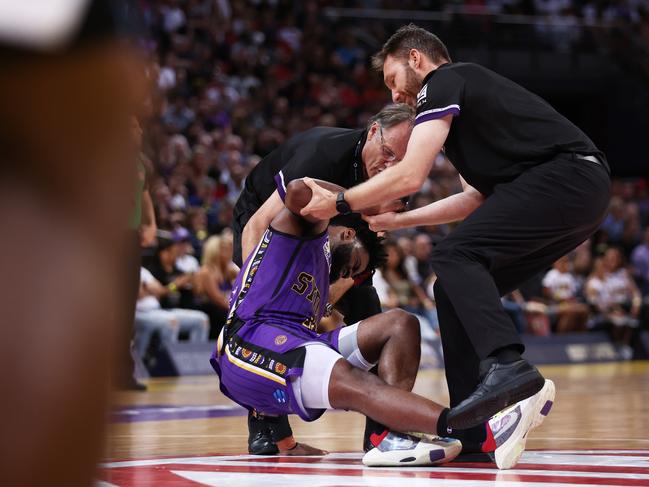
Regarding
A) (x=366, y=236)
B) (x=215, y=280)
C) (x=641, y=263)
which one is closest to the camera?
(x=366, y=236)

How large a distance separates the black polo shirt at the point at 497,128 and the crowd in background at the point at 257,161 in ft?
23.2

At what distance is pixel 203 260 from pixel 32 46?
35.3 ft

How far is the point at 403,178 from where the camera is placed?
3.95 metres

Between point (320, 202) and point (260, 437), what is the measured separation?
112cm

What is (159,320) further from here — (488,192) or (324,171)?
(488,192)

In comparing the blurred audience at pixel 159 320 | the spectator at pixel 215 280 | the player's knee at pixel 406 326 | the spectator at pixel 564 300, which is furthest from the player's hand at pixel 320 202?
the spectator at pixel 564 300

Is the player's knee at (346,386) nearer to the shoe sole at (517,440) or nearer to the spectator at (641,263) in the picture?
the shoe sole at (517,440)

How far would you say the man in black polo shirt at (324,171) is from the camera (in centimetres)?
448

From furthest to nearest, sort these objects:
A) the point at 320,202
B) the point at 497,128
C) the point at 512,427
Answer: the point at 497,128, the point at 320,202, the point at 512,427

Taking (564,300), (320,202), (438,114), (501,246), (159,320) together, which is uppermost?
(438,114)

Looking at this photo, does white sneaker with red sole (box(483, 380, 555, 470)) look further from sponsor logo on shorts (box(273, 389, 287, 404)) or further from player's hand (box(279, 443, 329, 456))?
player's hand (box(279, 443, 329, 456))

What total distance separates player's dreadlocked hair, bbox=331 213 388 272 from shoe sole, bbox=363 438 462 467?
1378 millimetres

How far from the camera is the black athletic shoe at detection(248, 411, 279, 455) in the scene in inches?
174

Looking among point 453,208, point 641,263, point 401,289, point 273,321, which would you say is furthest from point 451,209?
point 641,263
